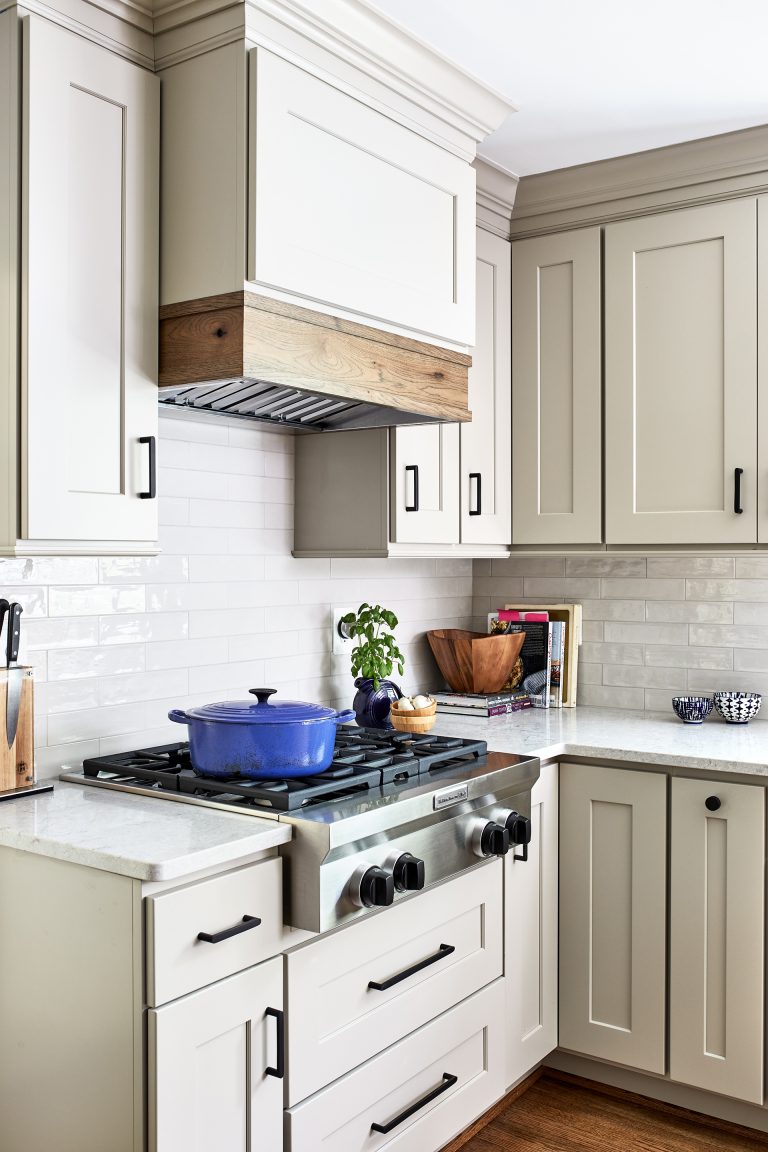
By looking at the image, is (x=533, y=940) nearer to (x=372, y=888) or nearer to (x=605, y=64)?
(x=372, y=888)

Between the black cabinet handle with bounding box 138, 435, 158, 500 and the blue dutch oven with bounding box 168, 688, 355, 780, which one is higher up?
the black cabinet handle with bounding box 138, 435, 158, 500

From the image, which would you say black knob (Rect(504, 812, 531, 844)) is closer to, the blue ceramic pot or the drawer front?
the drawer front

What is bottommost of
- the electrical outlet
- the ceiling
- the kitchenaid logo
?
the kitchenaid logo

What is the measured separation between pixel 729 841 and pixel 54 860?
1601mm

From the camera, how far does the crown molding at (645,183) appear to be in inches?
107

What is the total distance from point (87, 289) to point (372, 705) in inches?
53.7

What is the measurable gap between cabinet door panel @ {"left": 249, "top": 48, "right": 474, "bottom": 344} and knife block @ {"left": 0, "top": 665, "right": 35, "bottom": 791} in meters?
0.89

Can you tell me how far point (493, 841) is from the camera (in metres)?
2.21

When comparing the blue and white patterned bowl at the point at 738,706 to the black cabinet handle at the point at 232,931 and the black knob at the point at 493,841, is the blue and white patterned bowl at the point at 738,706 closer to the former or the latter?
the black knob at the point at 493,841

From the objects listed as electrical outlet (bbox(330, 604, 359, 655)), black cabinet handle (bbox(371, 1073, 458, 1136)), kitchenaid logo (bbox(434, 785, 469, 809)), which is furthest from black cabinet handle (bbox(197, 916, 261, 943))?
electrical outlet (bbox(330, 604, 359, 655))

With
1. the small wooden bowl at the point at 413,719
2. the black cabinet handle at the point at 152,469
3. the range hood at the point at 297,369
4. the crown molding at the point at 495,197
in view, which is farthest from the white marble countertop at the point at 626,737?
the crown molding at the point at 495,197

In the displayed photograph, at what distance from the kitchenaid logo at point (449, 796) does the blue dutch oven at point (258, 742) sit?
250 millimetres

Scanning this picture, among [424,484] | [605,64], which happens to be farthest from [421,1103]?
[605,64]

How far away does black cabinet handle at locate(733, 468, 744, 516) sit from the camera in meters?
2.72
